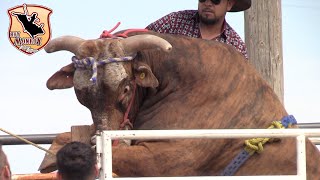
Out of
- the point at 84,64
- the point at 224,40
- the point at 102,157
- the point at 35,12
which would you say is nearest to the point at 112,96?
the point at 84,64

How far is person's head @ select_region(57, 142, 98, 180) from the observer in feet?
18.2

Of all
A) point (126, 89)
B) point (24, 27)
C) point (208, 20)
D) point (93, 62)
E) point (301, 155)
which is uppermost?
point (208, 20)

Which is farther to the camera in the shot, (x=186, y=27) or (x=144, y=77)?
(x=186, y=27)

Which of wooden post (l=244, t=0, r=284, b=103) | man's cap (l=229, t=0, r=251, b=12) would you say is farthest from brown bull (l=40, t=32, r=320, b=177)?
wooden post (l=244, t=0, r=284, b=103)

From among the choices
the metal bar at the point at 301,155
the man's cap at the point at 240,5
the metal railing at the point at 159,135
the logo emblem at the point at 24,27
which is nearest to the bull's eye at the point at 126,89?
the metal railing at the point at 159,135

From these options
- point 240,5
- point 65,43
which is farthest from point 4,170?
point 240,5

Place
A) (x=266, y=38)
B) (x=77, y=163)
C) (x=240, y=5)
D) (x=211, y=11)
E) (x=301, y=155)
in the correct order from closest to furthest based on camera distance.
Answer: (x=77, y=163), (x=301, y=155), (x=211, y=11), (x=240, y=5), (x=266, y=38)

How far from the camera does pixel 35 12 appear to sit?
34.3 feet

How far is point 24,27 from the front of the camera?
34.5ft

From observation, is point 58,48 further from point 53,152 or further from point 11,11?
point 11,11

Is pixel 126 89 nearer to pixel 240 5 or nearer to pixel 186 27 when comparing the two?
pixel 186 27

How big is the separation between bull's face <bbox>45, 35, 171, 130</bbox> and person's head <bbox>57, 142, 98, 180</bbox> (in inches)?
34.5

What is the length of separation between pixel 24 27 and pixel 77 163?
5.09 meters

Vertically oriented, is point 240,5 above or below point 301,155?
above
